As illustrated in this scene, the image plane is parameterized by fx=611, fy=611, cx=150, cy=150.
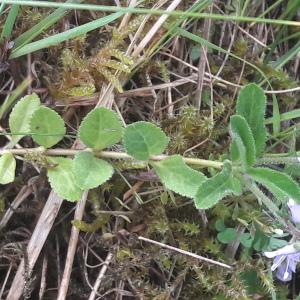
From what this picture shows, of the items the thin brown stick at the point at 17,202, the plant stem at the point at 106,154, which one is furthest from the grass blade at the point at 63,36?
the thin brown stick at the point at 17,202

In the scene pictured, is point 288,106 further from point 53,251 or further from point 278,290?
point 53,251

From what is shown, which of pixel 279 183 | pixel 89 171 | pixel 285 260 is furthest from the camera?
pixel 285 260

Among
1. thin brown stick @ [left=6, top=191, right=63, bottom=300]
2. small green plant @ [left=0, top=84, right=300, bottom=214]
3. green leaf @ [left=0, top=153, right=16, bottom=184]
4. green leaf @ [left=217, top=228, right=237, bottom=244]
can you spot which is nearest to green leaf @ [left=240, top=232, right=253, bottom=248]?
green leaf @ [left=217, top=228, right=237, bottom=244]

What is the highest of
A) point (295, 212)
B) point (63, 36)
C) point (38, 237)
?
point (63, 36)

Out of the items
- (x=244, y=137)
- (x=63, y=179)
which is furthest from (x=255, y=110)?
(x=63, y=179)

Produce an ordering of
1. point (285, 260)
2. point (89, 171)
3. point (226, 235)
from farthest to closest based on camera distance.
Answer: point (226, 235), point (285, 260), point (89, 171)

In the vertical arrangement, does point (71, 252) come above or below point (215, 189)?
below

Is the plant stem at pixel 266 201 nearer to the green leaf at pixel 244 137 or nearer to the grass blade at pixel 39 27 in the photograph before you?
the green leaf at pixel 244 137

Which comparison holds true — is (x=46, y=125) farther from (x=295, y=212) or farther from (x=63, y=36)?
(x=295, y=212)

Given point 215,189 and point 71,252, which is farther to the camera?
point 71,252
